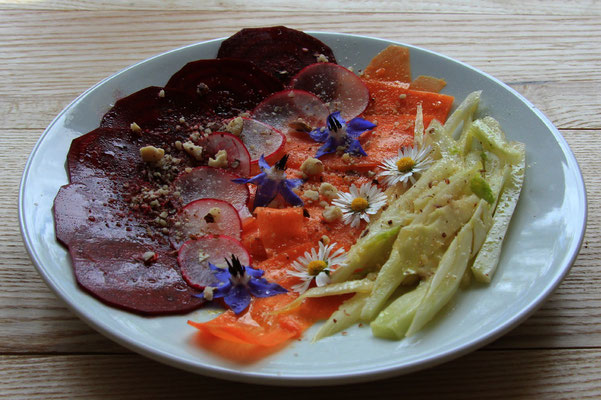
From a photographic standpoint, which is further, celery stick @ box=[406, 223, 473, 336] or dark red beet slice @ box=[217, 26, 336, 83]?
dark red beet slice @ box=[217, 26, 336, 83]

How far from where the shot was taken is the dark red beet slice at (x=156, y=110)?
284 centimetres

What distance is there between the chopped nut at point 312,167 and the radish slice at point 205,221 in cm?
42

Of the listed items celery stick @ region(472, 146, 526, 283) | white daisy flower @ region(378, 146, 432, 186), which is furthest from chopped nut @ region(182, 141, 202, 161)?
celery stick @ region(472, 146, 526, 283)

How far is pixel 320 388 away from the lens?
1969mm

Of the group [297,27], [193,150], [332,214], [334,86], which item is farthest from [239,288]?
[297,27]

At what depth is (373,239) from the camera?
7.21 ft

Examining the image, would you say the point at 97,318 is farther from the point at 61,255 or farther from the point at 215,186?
the point at 215,186

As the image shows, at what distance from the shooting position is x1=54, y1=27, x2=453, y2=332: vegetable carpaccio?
87.3 inches

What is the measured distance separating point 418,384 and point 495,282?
0.46m

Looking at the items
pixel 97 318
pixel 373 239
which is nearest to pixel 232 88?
pixel 373 239

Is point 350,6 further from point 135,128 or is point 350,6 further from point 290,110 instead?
point 135,128

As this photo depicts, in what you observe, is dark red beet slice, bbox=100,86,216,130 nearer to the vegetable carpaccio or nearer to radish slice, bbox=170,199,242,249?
the vegetable carpaccio

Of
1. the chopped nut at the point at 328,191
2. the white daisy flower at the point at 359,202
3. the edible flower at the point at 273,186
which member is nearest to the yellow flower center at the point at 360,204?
the white daisy flower at the point at 359,202

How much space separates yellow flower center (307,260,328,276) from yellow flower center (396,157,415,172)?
66 centimetres
